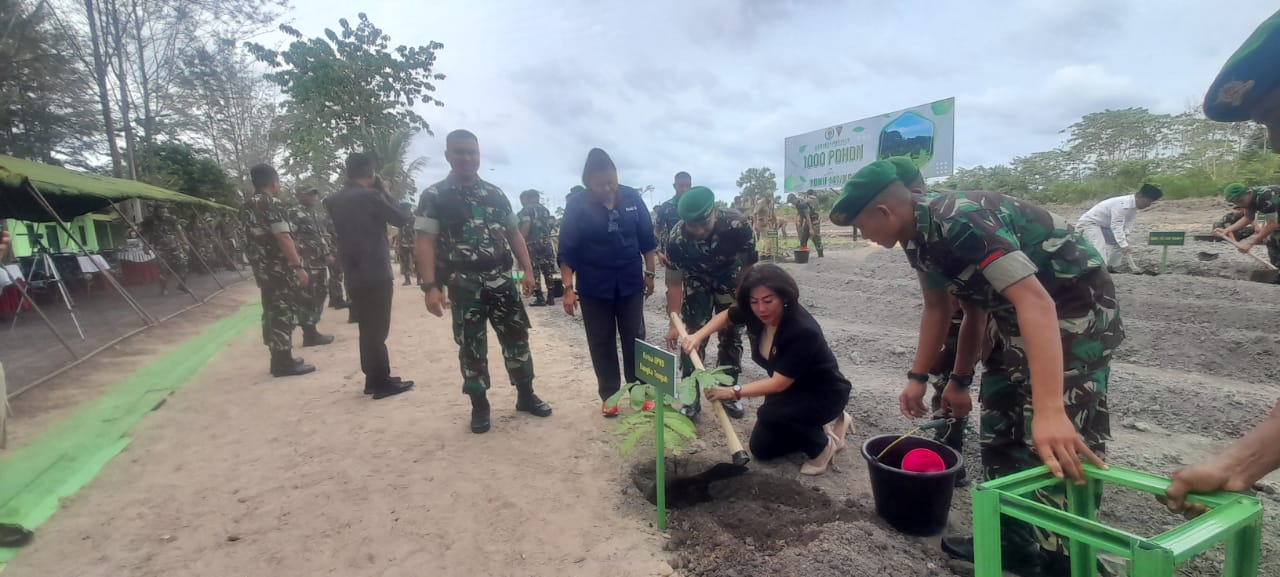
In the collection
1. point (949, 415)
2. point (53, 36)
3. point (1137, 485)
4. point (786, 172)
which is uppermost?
point (53, 36)

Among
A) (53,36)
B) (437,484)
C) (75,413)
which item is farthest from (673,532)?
(53,36)

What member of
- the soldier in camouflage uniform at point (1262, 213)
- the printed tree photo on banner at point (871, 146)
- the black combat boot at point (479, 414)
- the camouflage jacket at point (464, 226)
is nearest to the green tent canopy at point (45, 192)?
the camouflage jacket at point (464, 226)

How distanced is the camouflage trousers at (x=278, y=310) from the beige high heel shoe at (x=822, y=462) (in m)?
4.40

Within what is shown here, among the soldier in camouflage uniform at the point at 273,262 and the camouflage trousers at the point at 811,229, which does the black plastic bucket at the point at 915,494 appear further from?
the camouflage trousers at the point at 811,229

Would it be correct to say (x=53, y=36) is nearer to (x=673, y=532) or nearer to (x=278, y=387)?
(x=278, y=387)

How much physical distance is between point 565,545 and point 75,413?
12.9 feet

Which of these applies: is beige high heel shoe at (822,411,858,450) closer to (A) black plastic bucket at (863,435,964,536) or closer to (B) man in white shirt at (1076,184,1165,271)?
(A) black plastic bucket at (863,435,964,536)

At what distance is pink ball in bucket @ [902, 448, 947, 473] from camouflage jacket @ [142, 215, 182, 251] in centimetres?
1454

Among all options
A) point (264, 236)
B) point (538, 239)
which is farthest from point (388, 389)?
point (538, 239)

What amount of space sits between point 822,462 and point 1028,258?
5.06 feet

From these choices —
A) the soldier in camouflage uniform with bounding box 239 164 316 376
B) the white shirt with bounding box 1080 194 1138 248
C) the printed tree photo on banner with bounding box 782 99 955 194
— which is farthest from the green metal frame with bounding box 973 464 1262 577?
the printed tree photo on banner with bounding box 782 99 955 194

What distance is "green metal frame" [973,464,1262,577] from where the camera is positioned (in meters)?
0.94

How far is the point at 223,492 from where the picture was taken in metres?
2.80

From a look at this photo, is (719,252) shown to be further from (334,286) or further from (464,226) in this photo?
(334,286)
